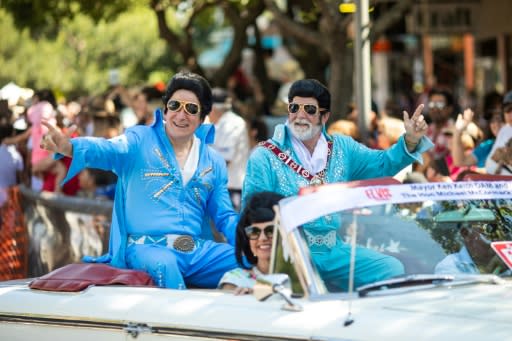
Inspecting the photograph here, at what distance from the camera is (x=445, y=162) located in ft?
35.9

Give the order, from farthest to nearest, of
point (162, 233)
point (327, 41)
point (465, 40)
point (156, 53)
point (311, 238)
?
point (156, 53)
point (465, 40)
point (327, 41)
point (162, 233)
point (311, 238)

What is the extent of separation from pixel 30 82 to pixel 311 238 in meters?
55.0

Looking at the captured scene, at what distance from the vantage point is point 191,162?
293 inches

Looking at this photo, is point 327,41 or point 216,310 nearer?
point 216,310

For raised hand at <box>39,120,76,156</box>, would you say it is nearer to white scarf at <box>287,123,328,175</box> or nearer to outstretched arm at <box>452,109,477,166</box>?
white scarf at <box>287,123,328,175</box>

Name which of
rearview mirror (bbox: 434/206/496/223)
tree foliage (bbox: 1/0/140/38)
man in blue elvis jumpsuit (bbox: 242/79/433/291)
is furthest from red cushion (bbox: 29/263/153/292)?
tree foliage (bbox: 1/0/140/38)

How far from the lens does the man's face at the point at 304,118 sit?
282 inches

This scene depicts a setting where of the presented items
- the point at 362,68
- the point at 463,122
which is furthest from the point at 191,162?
the point at 362,68

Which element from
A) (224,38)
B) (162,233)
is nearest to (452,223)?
(162,233)

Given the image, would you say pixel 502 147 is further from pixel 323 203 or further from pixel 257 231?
pixel 323 203

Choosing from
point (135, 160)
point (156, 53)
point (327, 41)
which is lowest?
point (135, 160)

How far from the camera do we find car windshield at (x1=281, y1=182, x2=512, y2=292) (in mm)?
5566

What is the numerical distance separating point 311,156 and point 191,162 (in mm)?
733

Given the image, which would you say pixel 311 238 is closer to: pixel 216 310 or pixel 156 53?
pixel 216 310
